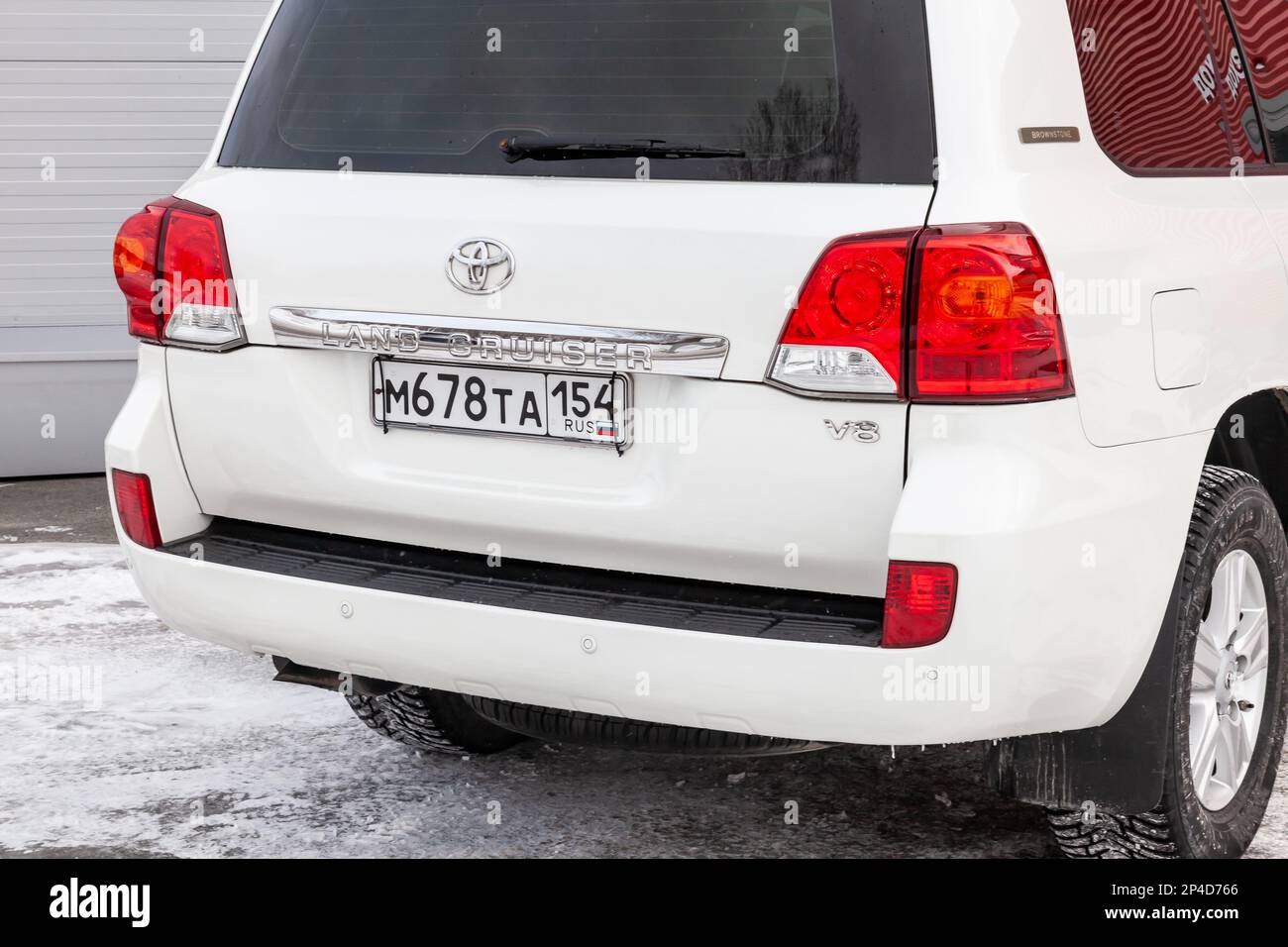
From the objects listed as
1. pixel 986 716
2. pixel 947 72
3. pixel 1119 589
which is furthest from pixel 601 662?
pixel 947 72

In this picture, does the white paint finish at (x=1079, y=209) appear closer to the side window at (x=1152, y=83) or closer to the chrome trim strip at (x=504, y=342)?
the side window at (x=1152, y=83)

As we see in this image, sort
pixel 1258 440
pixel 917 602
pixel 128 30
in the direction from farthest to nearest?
pixel 128 30 → pixel 1258 440 → pixel 917 602

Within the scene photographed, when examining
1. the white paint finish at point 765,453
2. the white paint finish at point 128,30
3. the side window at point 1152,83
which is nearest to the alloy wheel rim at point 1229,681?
the white paint finish at point 765,453

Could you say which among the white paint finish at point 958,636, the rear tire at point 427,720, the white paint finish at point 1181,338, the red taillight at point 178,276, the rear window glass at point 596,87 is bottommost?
the rear tire at point 427,720

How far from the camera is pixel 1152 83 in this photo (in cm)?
329

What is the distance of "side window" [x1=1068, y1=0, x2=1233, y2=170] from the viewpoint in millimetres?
3055

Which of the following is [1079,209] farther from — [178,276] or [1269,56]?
[178,276]

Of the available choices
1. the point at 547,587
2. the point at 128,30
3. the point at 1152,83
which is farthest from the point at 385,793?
the point at 128,30

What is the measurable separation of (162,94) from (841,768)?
5719mm

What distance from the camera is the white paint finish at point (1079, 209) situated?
275cm

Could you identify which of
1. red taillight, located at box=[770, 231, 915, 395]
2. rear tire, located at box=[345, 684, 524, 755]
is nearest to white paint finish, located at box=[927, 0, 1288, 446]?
red taillight, located at box=[770, 231, 915, 395]

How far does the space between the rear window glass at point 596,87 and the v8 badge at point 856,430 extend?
41cm

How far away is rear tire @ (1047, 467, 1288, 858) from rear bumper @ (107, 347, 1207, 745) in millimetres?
164

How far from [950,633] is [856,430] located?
0.36 metres
